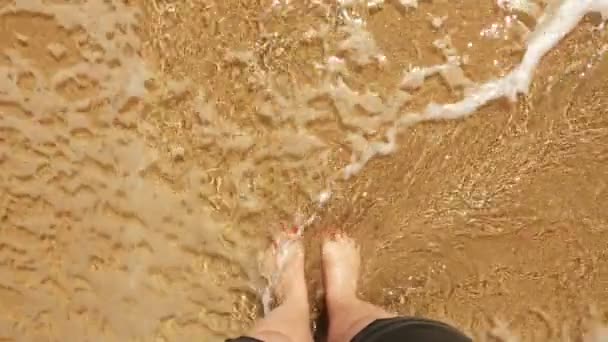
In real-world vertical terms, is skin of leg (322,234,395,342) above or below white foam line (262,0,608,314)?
below

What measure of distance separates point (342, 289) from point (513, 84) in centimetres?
56

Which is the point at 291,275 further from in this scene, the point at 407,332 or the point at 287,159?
the point at 407,332

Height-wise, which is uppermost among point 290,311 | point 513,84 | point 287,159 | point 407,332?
point 513,84

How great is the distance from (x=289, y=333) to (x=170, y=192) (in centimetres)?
42

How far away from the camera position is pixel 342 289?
1383 mm

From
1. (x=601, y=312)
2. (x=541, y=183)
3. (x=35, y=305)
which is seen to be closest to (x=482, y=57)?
(x=541, y=183)

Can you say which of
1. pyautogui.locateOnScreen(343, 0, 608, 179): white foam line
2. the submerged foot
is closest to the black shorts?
the submerged foot

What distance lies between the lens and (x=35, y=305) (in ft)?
4.89

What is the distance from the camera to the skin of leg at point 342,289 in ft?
4.29

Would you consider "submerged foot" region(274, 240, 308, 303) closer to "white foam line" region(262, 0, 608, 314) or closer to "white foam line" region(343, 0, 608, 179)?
"white foam line" region(262, 0, 608, 314)

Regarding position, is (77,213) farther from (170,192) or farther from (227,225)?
(227,225)

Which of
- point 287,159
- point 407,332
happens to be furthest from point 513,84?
point 407,332

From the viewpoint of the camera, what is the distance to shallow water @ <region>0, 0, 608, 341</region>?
1413mm

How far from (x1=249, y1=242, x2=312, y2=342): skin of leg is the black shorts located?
13 cm
